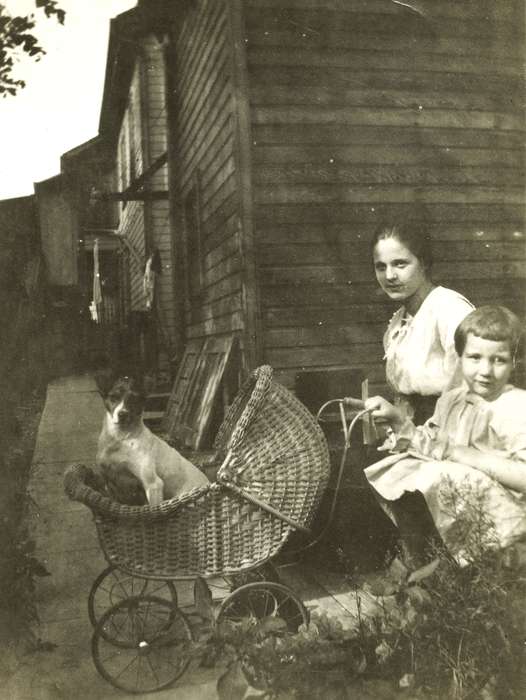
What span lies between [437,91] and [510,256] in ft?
5.33

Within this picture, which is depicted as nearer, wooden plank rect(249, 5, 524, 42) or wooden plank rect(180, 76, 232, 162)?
wooden plank rect(249, 5, 524, 42)

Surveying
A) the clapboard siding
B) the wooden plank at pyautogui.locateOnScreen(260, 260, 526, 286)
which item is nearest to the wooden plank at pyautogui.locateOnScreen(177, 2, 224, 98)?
the clapboard siding

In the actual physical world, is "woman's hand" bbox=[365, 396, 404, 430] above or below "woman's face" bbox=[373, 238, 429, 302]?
below

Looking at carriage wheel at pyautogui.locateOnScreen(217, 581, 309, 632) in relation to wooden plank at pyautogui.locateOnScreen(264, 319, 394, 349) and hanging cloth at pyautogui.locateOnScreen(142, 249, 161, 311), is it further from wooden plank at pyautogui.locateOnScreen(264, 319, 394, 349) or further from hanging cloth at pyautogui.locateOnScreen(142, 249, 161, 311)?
hanging cloth at pyautogui.locateOnScreen(142, 249, 161, 311)

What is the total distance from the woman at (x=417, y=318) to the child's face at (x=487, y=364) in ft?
1.30

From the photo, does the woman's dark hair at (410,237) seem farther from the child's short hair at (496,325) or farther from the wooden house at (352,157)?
the wooden house at (352,157)

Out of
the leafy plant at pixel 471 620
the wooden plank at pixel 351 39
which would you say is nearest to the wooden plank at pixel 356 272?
the wooden plank at pixel 351 39

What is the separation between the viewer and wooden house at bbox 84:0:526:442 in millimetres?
5379

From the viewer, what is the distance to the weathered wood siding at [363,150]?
5398 millimetres

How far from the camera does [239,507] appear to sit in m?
2.49

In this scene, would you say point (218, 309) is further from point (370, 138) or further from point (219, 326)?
point (370, 138)

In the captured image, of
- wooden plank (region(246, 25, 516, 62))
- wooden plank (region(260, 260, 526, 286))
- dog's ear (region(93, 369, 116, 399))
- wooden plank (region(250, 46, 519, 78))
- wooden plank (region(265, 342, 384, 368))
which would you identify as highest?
wooden plank (region(246, 25, 516, 62))

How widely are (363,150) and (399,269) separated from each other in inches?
114

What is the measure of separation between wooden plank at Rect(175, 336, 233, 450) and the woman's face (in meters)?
2.86
